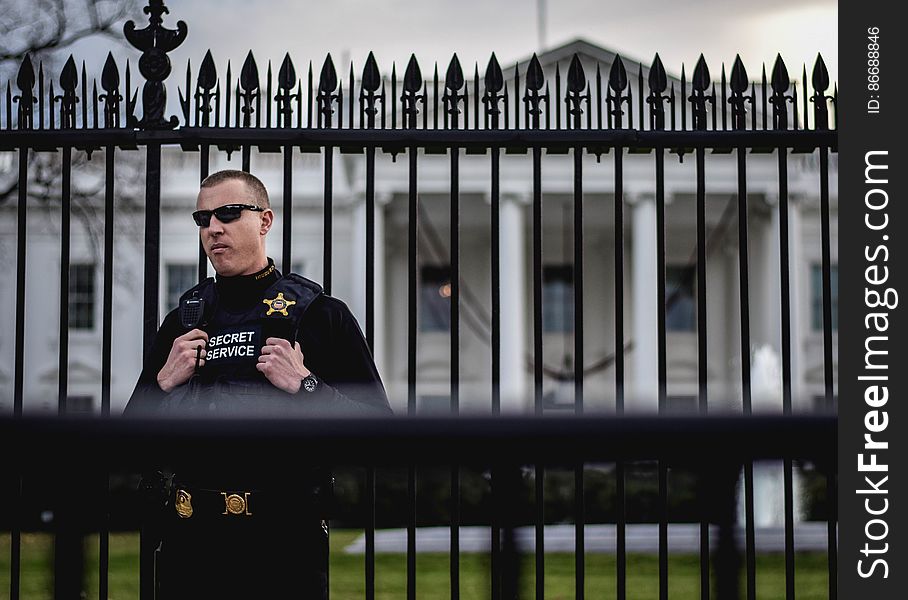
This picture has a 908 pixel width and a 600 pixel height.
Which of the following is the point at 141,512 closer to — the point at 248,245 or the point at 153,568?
the point at 153,568

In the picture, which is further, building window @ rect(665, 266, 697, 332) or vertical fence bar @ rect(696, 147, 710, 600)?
building window @ rect(665, 266, 697, 332)

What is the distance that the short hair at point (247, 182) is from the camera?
3955 mm

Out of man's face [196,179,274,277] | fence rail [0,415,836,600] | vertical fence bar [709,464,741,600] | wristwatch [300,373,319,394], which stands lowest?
vertical fence bar [709,464,741,600]

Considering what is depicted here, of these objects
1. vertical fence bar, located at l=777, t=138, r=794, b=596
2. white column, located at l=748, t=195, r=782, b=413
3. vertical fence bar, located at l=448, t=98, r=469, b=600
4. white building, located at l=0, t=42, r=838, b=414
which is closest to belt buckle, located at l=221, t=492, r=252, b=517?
vertical fence bar, located at l=448, t=98, r=469, b=600

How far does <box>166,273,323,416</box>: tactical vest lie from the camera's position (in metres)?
3.68

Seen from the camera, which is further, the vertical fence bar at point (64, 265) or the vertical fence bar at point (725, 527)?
the vertical fence bar at point (64, 265)

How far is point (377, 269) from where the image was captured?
2806cm

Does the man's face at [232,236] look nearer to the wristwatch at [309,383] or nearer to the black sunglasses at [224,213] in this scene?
the black sunglasses at [224,213]

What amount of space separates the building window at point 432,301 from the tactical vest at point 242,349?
2680 cm

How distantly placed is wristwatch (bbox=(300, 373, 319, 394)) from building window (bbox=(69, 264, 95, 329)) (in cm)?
2632

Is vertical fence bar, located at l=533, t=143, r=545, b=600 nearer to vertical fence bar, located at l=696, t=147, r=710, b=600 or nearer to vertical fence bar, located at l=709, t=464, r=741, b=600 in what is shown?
vertical fence bar, located at l=696, t=147, r=710, b=600

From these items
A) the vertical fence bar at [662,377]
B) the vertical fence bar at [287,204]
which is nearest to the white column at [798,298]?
the vertical fence bar at [662,377]
